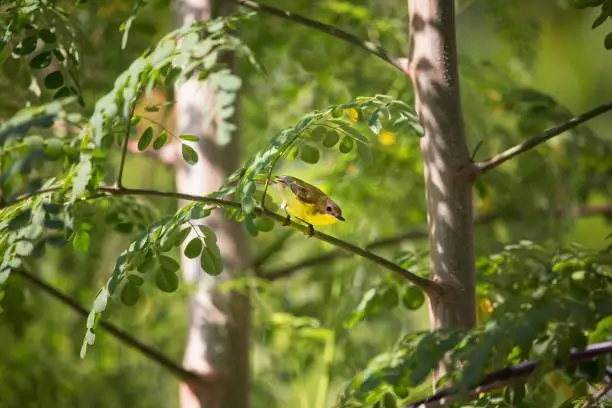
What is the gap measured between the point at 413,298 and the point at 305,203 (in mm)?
219

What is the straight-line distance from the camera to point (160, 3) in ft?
4.59

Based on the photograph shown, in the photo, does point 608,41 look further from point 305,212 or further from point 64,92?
point 64,92

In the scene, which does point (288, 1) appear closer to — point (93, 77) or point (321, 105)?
point (321, 105)

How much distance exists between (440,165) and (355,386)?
0.22 meters

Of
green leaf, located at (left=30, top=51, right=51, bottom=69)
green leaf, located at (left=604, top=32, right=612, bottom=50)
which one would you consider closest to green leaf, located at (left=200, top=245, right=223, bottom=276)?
green leaf, located at (left=30, top=51, right=51, bottom=69)

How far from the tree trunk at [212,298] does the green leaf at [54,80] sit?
36 centimetres

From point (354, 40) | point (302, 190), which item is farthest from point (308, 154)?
point (354, 40)

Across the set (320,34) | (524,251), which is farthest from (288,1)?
(524,251)

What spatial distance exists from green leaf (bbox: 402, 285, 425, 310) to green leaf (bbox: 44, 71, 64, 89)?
0.39 meters

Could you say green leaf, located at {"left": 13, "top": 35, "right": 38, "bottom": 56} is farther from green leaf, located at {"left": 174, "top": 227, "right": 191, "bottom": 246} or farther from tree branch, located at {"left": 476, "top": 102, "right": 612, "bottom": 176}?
tree branch, located at {"left": 476, "top": 102, "right": 612, "bottom": 176}

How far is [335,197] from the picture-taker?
4.35 feet

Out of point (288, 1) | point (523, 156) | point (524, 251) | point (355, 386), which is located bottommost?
point (355, 386)

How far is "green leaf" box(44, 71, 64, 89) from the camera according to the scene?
84cm

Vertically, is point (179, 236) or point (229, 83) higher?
point (229, 83)
